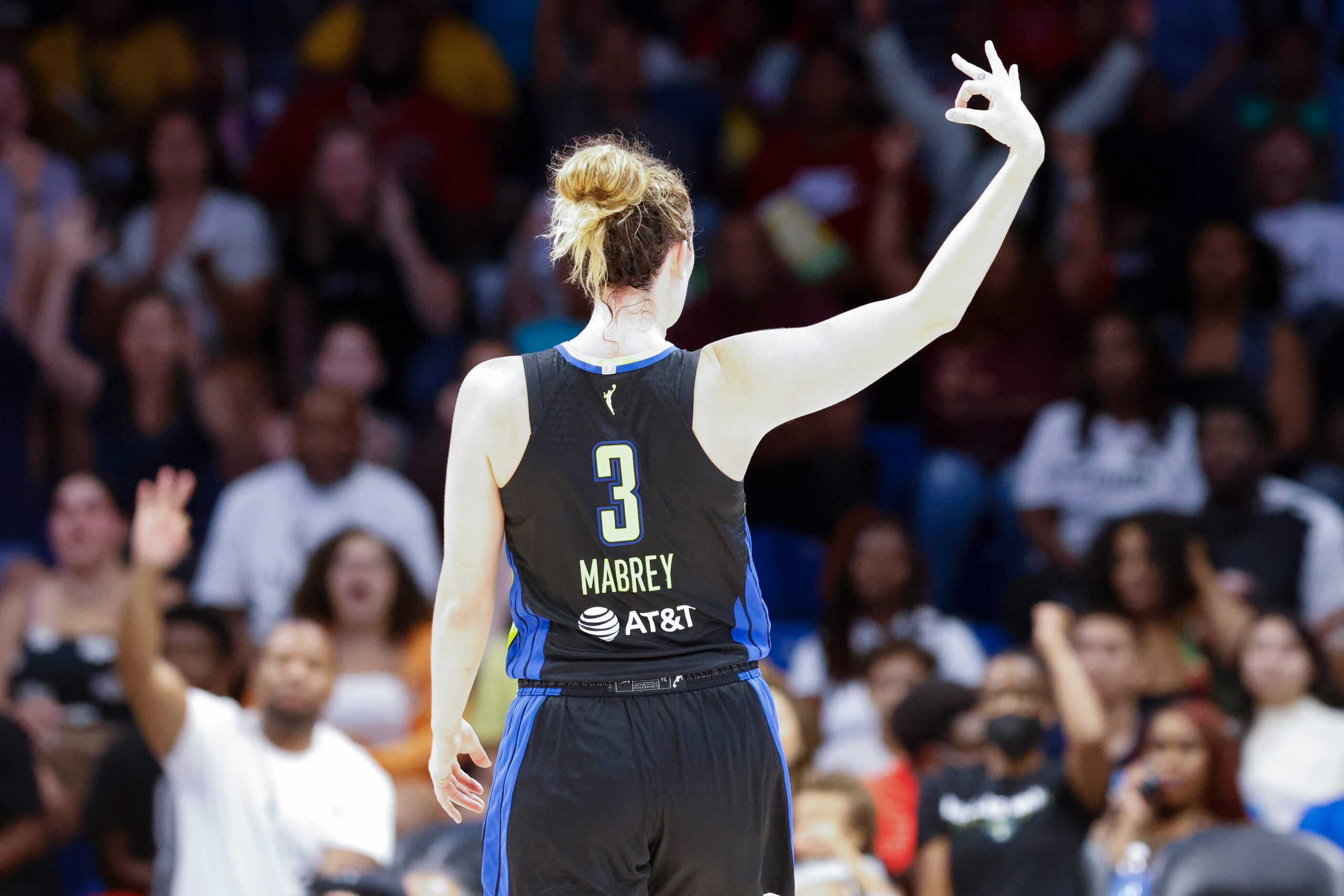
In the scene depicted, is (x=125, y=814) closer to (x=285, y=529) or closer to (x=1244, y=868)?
(x=285, y=529)

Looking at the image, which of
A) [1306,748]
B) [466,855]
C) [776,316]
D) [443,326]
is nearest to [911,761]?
[1306,748]

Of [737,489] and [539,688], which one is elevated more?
[737,489]

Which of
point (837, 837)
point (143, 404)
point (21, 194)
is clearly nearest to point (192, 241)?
point (21, 194)

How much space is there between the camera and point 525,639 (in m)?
3.11

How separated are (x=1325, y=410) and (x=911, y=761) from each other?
2947 millimetres

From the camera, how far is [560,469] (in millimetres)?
3023

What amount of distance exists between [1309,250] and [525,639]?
21.4 feet

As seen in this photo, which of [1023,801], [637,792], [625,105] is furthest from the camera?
[625,105]

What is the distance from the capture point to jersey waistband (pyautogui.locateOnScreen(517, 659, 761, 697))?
3014 mm

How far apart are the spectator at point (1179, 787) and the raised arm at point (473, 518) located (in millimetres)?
3440

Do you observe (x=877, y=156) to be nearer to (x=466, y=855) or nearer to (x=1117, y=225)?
(x=1117, y=225)

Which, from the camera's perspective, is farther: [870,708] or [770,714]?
[870,708]

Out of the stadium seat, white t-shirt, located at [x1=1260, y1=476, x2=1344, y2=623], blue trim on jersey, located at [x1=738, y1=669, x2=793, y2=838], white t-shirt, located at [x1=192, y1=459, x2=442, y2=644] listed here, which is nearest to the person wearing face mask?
the stadium seat

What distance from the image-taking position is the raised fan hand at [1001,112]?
118 inches
